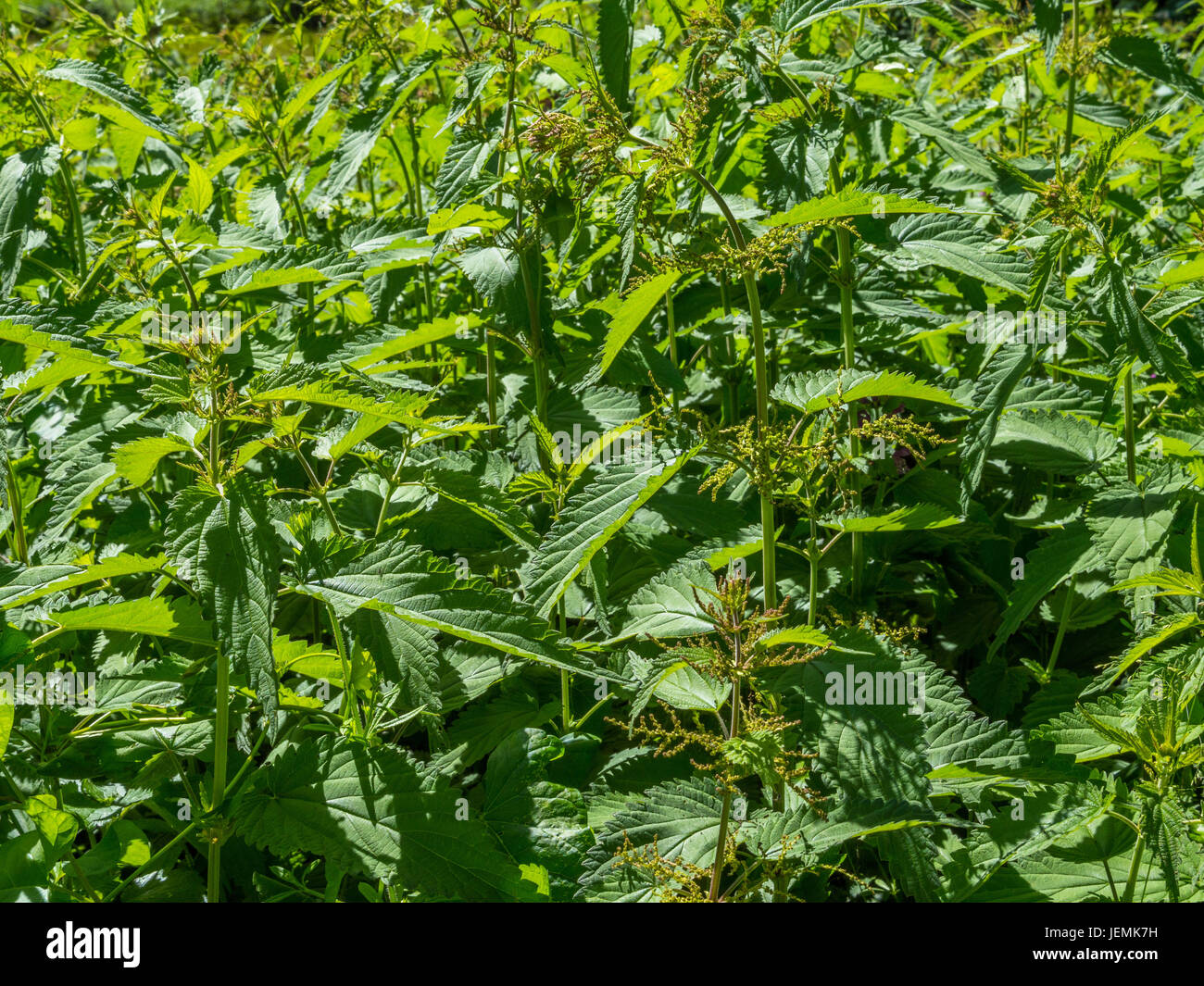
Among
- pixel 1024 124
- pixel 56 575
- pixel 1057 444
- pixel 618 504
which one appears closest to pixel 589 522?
pixel 618 504

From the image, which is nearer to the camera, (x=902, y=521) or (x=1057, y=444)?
(x=902, y=521)

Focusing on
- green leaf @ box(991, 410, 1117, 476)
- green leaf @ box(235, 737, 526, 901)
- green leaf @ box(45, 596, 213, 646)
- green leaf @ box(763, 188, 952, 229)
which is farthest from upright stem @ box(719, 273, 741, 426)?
green leaf @ box(45, 596, 213, 646)

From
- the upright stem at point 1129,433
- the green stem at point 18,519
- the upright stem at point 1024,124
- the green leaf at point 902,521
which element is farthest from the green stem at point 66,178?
the upright stem at point 1024,124

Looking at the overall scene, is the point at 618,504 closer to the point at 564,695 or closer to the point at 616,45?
the point at 564,695

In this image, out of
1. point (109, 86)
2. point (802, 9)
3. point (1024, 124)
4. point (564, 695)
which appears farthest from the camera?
point (1024, 124)

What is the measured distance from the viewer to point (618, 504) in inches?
78.0

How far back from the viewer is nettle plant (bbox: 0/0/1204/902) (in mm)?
1816

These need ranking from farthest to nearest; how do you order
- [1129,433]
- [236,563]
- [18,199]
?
[18,199] < [1129,433] < [236,563]

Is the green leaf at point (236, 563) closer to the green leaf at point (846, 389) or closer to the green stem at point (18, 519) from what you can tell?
the green stem at point (18, 519)

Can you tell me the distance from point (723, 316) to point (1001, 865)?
1.60 meters

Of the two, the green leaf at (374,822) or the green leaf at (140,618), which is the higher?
the green leaf at (140,618)

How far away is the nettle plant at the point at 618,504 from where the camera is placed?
71.5 inches

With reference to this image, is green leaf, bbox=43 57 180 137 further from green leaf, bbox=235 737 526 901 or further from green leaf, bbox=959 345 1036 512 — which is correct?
green leaf, bbox=959 345 1036 512

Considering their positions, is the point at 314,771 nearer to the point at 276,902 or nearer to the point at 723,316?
the point at 276,902
